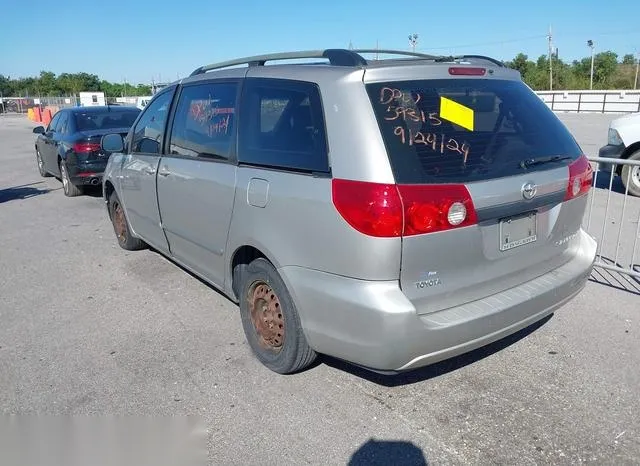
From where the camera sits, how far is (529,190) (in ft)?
9.24

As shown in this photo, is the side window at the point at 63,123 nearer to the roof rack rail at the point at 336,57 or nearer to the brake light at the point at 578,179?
the roof rack rail at the point at 336,57

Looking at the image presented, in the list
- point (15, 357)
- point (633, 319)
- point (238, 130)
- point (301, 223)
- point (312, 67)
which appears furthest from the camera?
point (633, 319)

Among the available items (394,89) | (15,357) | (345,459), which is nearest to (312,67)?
(394,89)

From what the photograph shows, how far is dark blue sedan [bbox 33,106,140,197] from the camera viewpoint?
9.02 m

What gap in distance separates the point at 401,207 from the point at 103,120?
8598mm

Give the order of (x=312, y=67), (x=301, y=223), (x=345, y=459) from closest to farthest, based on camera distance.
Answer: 1. (x=345, y=459)
2. (x=301, y=223)
3. (x=312, y=67)

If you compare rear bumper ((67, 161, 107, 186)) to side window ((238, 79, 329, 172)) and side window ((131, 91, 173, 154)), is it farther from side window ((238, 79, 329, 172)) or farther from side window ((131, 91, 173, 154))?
side window ((238, 79, 329, 172))

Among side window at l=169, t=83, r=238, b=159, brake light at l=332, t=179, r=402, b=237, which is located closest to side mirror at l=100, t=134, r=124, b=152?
side window at l=169, t=83, r=238, b=159

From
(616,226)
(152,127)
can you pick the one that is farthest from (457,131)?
(616,226)

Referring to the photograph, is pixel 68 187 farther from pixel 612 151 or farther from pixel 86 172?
pixel 612 151

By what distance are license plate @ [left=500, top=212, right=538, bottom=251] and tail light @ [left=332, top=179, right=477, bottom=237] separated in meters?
0.33

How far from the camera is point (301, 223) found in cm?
277

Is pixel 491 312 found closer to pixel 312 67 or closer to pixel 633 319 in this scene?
pixel 312 67

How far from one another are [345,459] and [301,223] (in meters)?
1.21
